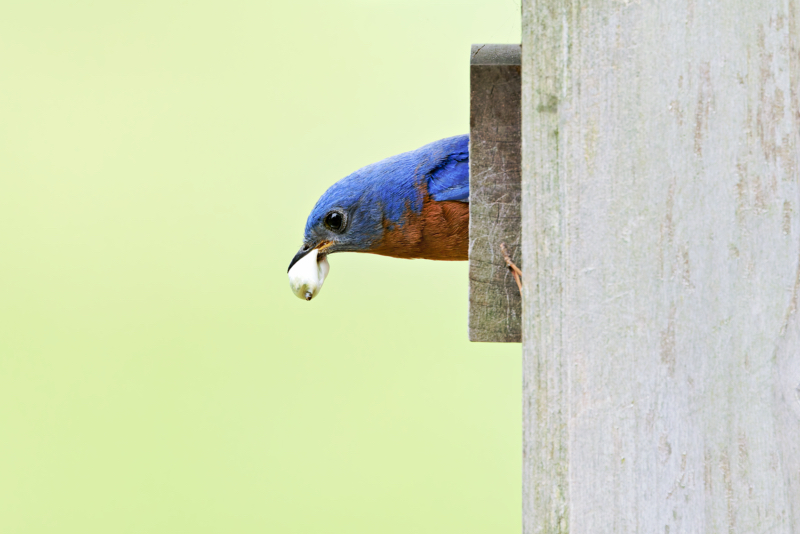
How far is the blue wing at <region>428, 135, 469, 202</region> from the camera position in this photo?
176 centimetres

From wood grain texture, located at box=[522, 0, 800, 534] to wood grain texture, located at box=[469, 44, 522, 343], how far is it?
0.69 feet

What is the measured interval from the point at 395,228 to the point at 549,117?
1073 mm

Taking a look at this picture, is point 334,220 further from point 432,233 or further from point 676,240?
point 676,240

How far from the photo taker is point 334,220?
1926mm

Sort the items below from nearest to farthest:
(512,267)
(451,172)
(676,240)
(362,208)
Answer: (676,240) < (512,267) < (451,172) < (362,208)

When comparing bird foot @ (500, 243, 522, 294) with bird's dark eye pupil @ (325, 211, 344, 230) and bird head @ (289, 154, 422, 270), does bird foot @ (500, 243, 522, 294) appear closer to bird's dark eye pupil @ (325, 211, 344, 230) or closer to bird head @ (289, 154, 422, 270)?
bird head @ (289, 154, 422, 270)

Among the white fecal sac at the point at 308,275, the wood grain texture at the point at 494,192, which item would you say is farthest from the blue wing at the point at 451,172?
the wood grain texture at the point at 494,192

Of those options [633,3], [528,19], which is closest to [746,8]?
[633,3]

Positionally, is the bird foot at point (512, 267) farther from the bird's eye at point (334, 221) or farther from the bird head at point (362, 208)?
the bird's eye at point (334, 221)

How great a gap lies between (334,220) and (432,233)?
266 millimetres

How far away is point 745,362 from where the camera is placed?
2.73 feet

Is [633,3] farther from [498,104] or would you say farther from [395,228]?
[395,228]

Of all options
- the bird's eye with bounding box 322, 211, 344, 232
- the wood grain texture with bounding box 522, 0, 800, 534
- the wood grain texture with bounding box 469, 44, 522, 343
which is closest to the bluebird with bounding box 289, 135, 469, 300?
the bird's eye with bounding box 322, 211, 344, 232

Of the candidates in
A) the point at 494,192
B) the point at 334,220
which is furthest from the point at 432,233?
the point at 494,192
